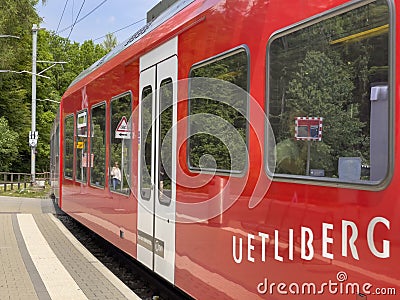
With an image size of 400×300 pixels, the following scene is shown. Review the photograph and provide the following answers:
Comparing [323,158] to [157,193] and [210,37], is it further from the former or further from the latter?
[157,193]

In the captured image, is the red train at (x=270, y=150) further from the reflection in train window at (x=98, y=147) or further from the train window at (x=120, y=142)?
the reflection in train window at (x=98, y=147)

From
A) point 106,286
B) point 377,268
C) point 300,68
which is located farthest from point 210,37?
point 106,286

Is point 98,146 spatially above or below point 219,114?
below

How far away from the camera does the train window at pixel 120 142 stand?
750 centimetres

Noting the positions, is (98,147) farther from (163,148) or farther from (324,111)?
(324,111)

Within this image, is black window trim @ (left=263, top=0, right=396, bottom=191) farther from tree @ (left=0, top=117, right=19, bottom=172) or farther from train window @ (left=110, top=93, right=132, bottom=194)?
tree @ (left=0, top=117, right=19, bottom=172)

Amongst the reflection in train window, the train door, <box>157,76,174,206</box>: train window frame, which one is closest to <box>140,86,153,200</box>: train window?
the train door

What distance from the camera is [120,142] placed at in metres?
7.82

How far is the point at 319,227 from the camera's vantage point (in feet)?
10.9

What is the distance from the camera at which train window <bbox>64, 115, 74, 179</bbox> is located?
12.4 m

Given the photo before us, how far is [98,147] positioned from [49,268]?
2.04 meters

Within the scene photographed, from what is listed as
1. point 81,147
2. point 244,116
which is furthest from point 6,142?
point 244,116

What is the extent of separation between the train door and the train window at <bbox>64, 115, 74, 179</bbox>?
575cm

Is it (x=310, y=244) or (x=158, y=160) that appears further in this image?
(x=158, y=160)
